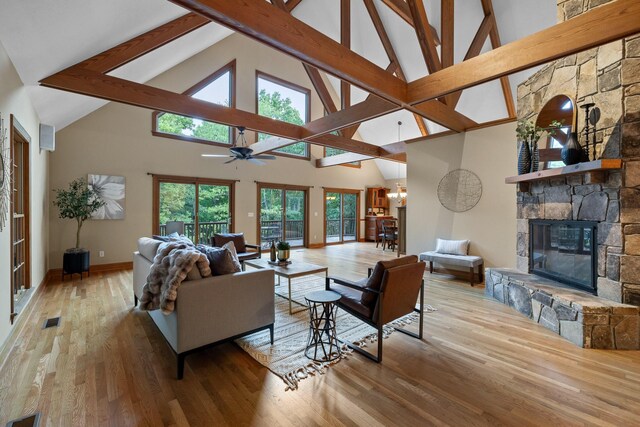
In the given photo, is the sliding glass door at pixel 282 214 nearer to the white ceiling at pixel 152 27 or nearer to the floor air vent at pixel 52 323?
the white ceiling at pixel 152 27

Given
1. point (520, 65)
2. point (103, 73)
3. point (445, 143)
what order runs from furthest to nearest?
point (445, 143) → point (103, 73) → point (520, 65)

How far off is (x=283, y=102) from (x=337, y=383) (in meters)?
8.07

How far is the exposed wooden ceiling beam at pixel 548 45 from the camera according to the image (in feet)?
7.03

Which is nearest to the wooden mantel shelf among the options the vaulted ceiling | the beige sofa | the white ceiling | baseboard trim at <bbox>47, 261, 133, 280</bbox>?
the vaulted ceiling

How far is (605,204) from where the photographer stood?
2.92 meters

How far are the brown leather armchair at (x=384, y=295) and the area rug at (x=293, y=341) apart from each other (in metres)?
0.36

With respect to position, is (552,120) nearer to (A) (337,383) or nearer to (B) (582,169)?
(B) (582,169)

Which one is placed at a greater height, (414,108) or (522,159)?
(414,108)

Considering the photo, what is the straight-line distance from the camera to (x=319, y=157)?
9430 mm

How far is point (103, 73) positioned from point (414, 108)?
4064 mm

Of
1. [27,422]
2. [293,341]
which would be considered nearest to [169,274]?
[27,422]

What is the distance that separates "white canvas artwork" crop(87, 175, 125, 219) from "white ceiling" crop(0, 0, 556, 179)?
1.13 metres

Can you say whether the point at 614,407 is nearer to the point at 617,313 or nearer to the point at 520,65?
the point at 617,313

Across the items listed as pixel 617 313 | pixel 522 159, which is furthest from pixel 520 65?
pixel 617 313
